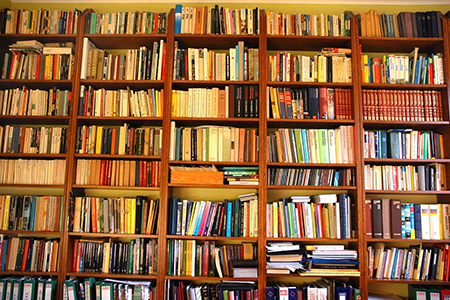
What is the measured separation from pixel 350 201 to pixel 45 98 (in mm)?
2714

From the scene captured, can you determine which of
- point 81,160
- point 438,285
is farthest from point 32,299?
point 438,285

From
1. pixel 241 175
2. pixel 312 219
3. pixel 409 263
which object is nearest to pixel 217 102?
pixel 241 175

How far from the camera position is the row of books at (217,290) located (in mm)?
2529

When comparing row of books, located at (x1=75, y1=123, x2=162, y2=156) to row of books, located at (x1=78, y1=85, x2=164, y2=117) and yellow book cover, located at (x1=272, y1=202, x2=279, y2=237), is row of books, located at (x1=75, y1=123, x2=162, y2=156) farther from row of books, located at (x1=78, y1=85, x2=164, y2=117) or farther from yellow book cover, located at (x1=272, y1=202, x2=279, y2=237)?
A: yellow book cover, located at (x1=272, y1=202, x2=279, y2=237)

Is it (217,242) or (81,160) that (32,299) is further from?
(217,242)

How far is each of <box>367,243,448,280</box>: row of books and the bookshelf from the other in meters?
0.07

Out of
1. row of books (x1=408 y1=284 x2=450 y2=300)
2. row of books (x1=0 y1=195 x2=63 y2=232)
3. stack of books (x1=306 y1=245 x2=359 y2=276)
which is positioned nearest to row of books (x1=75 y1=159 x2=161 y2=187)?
row of books (x1=0 y1=195 x2=63 y2=232)

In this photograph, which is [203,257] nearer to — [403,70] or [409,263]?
[409,263]

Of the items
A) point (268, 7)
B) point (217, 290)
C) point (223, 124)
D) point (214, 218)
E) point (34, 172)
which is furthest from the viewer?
point (268, 7)

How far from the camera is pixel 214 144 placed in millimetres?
2693

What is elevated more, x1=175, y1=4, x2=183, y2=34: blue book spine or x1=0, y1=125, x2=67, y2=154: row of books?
x1=175, y1=4, x2=183, y2=34: blue book spine

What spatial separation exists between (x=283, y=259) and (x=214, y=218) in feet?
2.04

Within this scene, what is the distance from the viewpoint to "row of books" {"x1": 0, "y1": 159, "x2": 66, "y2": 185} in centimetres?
274

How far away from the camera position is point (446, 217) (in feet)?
8.63
